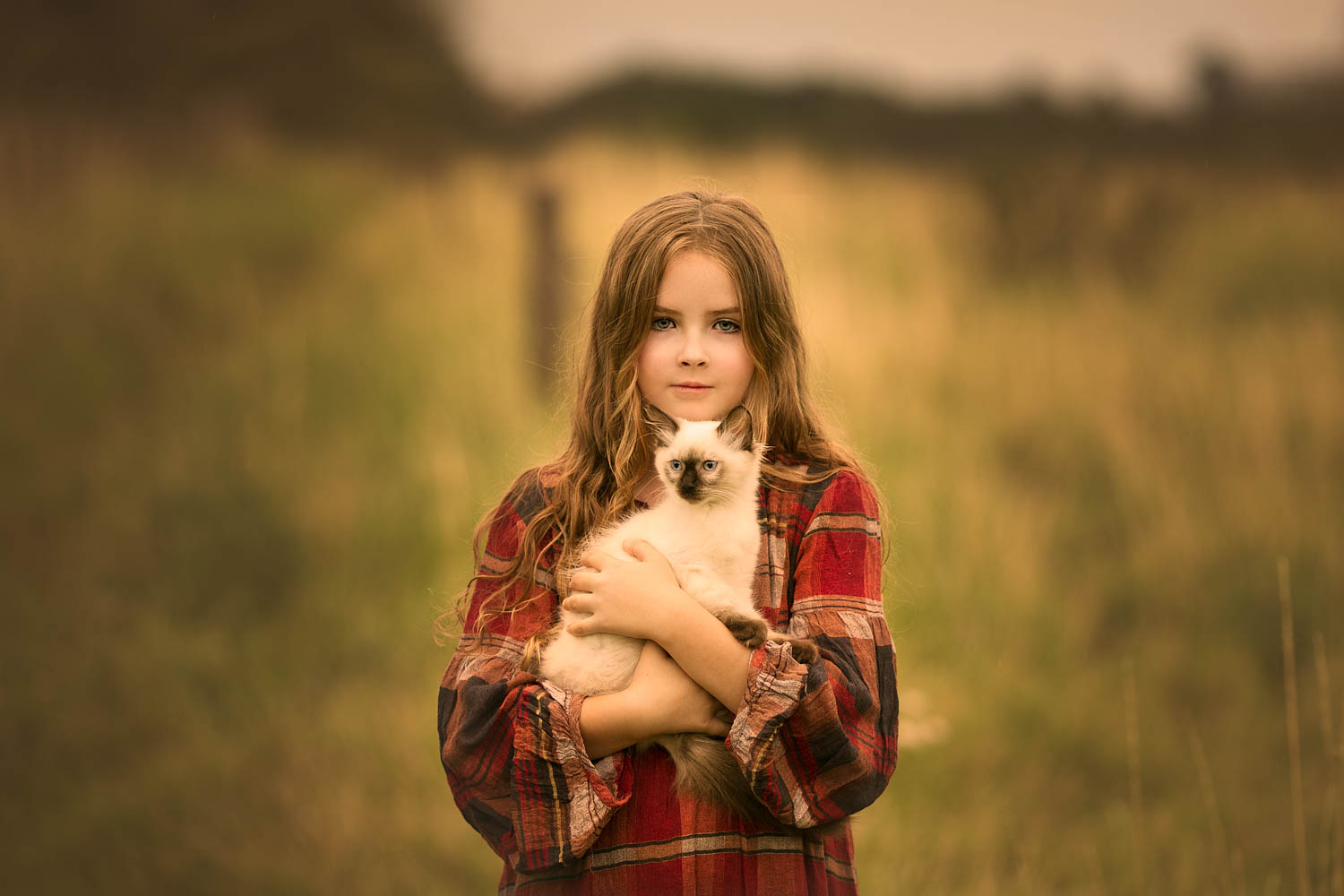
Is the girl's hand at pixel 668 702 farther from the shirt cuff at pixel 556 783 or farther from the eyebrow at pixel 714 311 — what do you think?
the eyebrow at pixel 714 311

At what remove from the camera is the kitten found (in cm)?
183

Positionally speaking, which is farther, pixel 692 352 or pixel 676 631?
pixel 692 352

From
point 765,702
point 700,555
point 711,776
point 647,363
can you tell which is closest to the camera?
point 765,702

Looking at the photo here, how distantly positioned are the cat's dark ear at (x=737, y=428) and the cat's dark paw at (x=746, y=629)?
39 cm

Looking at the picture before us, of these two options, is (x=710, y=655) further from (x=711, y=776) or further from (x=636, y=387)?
(x=636, y=387)

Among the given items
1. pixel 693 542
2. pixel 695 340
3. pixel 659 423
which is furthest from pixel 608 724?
pixel 695 340

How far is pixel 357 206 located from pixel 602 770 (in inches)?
155

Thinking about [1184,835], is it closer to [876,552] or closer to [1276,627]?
[1276,627]

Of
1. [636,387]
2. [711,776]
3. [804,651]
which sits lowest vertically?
[711,776]

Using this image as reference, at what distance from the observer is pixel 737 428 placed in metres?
2.13

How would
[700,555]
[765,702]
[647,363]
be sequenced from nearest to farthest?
[765,702]
[700,555]
[647,363]

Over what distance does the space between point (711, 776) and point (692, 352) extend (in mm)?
834

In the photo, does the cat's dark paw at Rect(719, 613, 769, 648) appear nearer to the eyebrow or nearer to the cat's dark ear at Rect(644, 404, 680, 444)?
the cat's dark ear at Rect(644, 404, 680, 444)

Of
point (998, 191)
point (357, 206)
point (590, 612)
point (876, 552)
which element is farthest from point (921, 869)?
point (357, 206)
